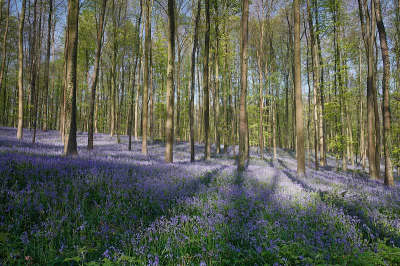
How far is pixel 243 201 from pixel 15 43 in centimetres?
3697

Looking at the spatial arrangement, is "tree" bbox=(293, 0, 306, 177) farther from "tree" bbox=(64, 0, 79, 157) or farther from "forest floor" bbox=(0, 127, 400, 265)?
"tree" bbox=(64, 0, 79, 157)

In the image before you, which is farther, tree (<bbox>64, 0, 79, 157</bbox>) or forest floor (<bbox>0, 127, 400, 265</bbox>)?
tree (<bbox>64, 0, 79, 157</bbox>)

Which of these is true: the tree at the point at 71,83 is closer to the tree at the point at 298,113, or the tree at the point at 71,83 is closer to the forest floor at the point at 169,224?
the forest floor at the point at 169,224

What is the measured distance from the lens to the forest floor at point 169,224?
8.61 feet

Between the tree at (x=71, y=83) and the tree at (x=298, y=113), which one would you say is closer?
the tree at (x=71, y=83)

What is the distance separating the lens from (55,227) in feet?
10.2

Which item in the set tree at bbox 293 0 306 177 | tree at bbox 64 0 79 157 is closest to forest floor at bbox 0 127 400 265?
tree at bbox 64 0 79 157

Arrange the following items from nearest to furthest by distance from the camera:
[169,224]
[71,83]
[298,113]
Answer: [169,224]
[71,83]
[298,113]

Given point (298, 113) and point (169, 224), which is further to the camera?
point (298, 113)

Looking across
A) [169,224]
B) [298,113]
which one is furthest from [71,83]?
[298,113]

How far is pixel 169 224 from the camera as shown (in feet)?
12.1

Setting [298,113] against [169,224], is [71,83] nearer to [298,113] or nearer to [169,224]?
[169,224]

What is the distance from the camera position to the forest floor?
2623 mm

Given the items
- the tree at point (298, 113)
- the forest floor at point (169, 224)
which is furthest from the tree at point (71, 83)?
the tree at point (298, 113)
